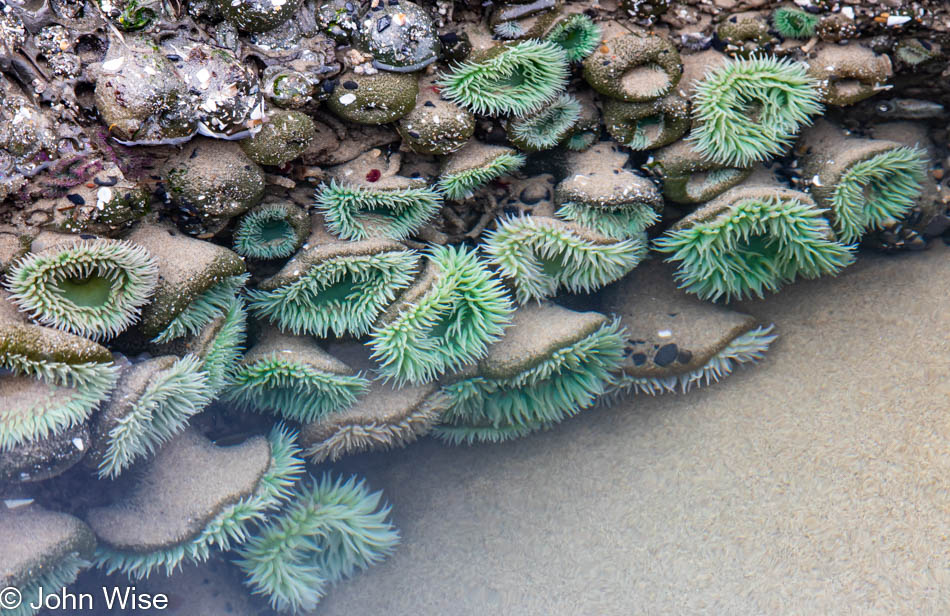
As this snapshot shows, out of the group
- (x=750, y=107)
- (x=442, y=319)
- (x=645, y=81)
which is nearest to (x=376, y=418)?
(x=442, y=319)

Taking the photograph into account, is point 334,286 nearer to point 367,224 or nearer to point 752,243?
point 367,224

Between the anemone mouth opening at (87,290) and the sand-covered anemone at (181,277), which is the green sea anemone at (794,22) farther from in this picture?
the anemone mouth opening at (87,290)

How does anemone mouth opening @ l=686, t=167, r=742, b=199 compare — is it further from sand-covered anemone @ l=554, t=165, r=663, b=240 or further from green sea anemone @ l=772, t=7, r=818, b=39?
green sea anemone @ l=772, t=7, r=818, b=39

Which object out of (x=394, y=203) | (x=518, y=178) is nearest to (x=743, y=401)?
(x=518, y=178)

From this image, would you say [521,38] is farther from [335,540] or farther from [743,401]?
[335,540]

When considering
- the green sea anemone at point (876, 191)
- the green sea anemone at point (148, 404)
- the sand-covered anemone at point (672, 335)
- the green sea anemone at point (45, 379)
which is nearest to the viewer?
the green sea anemone at point (45, 379)

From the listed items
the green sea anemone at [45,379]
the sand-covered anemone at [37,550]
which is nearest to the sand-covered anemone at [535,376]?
the green sea anemone at [45,379]
